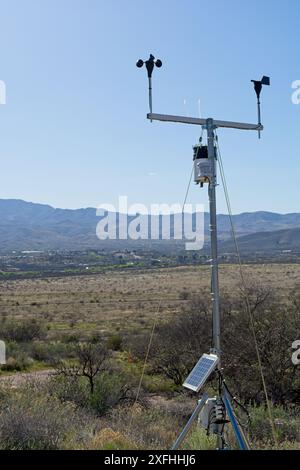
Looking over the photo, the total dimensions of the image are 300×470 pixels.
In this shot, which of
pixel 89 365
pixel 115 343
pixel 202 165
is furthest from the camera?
pixel 115 343

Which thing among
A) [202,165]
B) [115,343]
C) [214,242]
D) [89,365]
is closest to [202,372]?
[214,242]

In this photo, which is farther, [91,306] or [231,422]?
[91,306]

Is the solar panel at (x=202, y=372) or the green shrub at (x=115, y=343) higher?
the solar panel at (x=202, y=372)

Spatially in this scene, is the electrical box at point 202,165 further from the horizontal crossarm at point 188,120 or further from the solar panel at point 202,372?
the solar panel at point 202,372

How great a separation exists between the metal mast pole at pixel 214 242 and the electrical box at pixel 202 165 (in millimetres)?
44

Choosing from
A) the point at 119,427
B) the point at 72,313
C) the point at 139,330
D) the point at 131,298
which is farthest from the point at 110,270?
the point at 119,427

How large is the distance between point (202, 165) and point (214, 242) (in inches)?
33.8

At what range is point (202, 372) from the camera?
5.54m

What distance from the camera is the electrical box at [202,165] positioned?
5.76m

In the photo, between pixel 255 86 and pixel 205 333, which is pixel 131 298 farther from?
pixel 255 86

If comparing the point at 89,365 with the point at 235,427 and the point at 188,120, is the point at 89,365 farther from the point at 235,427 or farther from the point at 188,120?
the point at 188,120

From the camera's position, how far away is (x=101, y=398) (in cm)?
1177

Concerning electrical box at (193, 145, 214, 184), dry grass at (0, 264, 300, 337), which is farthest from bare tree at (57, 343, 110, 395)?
dry grass at (0, 264, 300, 337)

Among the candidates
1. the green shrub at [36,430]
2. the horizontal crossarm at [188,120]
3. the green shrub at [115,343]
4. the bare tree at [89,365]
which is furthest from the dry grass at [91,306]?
the horizontal crossarm at [188,120]
